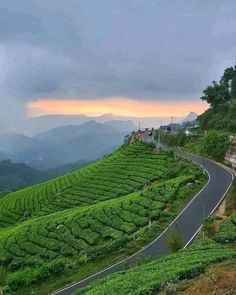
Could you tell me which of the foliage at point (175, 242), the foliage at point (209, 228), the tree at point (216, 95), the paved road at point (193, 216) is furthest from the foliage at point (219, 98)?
the foliage at point (175, 242)

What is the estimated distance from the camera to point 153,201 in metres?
47.1

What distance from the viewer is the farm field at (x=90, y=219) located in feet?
117

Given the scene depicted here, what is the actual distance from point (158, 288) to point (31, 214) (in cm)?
4894

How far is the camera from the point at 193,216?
137 feet

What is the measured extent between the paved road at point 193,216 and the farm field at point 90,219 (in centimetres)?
106

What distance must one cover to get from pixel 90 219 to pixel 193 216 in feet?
33.0

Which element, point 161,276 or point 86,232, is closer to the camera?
point 161,276

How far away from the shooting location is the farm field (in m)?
35.7

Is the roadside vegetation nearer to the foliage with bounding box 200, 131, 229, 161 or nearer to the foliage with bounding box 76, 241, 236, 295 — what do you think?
the foliage with bounding box 76, 241, 236, 295

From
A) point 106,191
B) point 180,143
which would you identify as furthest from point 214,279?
point 180,143

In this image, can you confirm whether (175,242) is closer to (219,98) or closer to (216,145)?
(216,145)

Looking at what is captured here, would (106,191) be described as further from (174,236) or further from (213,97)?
(213,97)

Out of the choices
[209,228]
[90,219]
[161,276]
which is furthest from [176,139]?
[161,276]

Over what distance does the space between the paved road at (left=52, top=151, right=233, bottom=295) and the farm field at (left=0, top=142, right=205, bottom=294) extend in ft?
3.47
